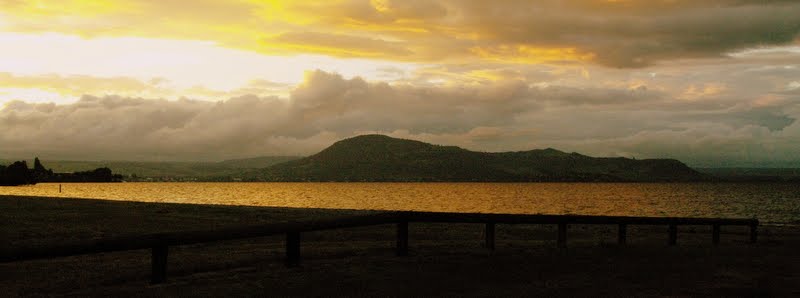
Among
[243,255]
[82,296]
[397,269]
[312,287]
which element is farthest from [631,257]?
[82,296]

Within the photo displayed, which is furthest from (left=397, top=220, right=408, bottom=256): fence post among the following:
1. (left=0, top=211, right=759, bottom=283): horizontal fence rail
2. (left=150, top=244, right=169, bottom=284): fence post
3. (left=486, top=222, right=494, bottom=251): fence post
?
(left=150, top=244, right=169, bottom=284): fence post

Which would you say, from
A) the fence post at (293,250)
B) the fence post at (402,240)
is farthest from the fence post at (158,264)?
the fence post at (402,240)

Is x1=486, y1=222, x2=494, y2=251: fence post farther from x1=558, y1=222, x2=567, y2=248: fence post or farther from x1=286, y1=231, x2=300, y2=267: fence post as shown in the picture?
x1=286, y1=231, x2=300, y2=267: fence post

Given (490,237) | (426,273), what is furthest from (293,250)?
(490,237)

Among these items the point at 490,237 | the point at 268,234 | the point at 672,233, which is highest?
the point at 268,234

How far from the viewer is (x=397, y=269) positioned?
11547 millimetres

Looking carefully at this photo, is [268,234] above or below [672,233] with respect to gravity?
above

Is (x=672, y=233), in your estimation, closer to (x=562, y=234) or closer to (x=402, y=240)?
(x=562, y=234)

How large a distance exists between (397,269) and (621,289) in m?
3.83

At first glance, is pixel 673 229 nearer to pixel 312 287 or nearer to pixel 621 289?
pixel 621 289

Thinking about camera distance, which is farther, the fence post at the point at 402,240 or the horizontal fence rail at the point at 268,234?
the fence post at the point at 402,240

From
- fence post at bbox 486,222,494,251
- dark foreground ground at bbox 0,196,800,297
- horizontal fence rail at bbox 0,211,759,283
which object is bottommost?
dark foreground ground at bbox 0,196,800,297

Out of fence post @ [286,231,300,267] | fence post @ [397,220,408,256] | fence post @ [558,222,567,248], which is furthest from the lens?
fence post @ [558,222,567,248]

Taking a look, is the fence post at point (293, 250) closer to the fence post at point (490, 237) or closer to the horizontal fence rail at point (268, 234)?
the horizontal fence rail at point (268, 234)
